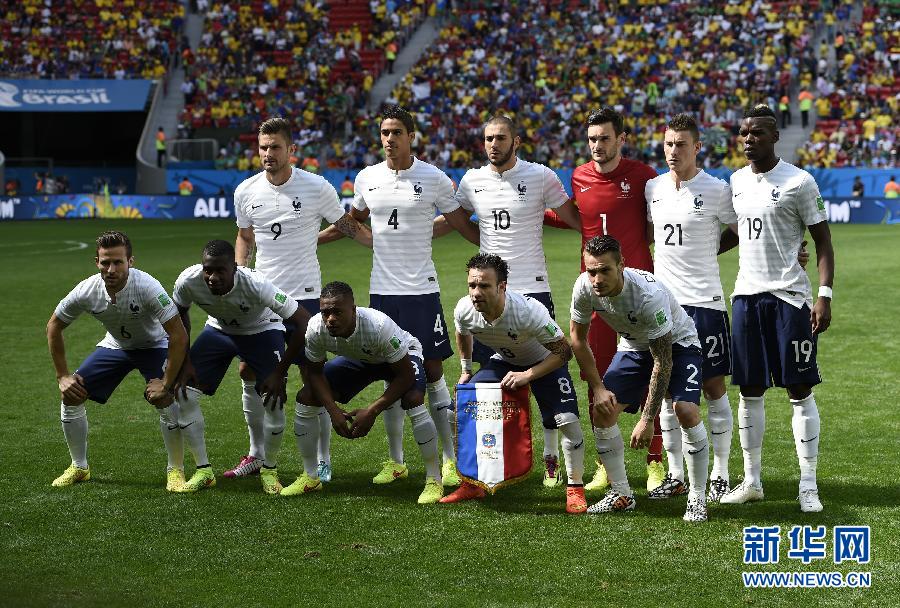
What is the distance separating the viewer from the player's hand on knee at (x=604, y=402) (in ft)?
24.0

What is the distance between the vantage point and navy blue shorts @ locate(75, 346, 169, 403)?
8469 millimetres

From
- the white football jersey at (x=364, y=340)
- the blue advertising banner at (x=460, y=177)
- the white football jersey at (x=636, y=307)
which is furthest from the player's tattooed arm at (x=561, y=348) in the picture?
the blue advertising banner at (x=460, y=177)

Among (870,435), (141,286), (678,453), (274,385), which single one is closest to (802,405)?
(678,453)

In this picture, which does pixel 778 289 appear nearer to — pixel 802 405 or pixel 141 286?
pixel 802 405

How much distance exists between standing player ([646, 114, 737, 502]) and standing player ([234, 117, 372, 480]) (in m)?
2.35

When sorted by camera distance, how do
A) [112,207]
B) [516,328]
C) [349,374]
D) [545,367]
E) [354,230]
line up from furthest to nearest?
[112,207], [354,230], [349,374], [545,367], [516,328]

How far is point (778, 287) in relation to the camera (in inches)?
295

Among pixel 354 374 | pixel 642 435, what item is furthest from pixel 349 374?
pixel 642 435

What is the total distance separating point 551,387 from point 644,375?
0.65m

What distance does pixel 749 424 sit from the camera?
7.73 meters

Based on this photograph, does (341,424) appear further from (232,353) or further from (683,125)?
(683,125)

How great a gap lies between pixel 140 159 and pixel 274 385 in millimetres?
33510

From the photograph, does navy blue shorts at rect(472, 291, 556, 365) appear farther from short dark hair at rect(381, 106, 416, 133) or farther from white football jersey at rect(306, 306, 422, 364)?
short dark hair at rect(381, 106, 416, 133)

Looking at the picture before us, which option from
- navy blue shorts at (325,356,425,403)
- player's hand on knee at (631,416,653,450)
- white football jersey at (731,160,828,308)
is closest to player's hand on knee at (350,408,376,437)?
navy blue shorts at (325,356,425,403)
